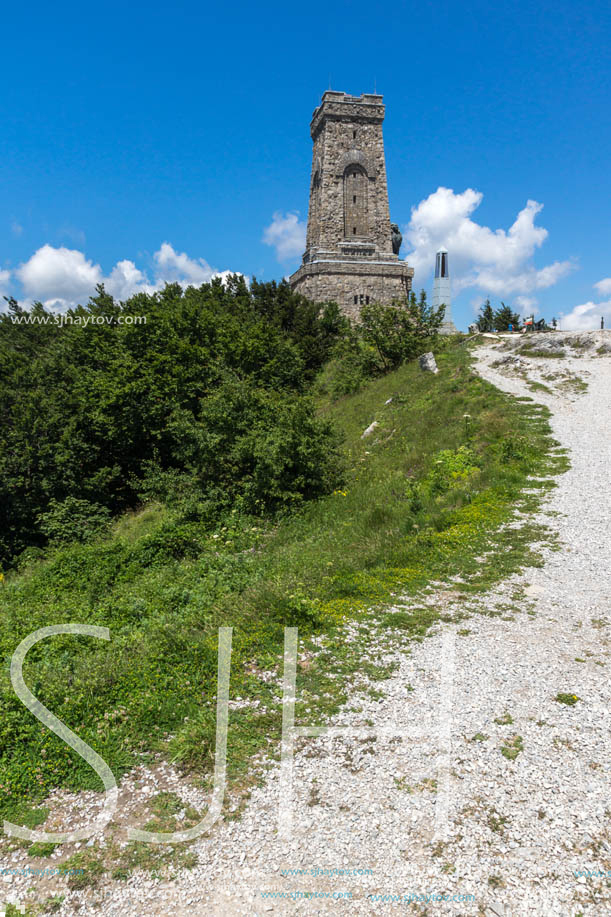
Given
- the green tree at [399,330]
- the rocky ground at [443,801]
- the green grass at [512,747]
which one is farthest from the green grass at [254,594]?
the green tree at [399,330]

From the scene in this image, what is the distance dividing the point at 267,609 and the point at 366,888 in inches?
156

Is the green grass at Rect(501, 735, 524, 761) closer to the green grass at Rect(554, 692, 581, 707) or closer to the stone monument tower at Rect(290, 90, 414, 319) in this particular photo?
the green grass at Rect(554, 692, 581, 707)

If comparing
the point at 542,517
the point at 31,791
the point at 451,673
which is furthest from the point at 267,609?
the point at 542,517

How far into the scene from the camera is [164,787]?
4.34 meters

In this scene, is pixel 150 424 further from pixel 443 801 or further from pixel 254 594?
pixel 443 801

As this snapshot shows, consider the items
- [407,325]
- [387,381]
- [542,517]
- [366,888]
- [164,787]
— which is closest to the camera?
[366,888]

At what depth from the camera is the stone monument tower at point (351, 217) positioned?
4219 centimetres

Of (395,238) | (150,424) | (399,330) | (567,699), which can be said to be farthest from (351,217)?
(567,699)

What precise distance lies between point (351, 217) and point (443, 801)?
46047mm

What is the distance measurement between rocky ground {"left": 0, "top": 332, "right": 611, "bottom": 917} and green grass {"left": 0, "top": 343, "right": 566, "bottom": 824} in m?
0.44

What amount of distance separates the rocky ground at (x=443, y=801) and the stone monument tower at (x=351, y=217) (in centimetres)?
3911

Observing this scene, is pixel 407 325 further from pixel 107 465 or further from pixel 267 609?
pixel 267 609

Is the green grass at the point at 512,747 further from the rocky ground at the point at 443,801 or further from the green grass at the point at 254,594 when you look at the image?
the green grass at the point at 254,594

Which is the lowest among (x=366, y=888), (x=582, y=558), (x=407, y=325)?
(x=366, y=888)
